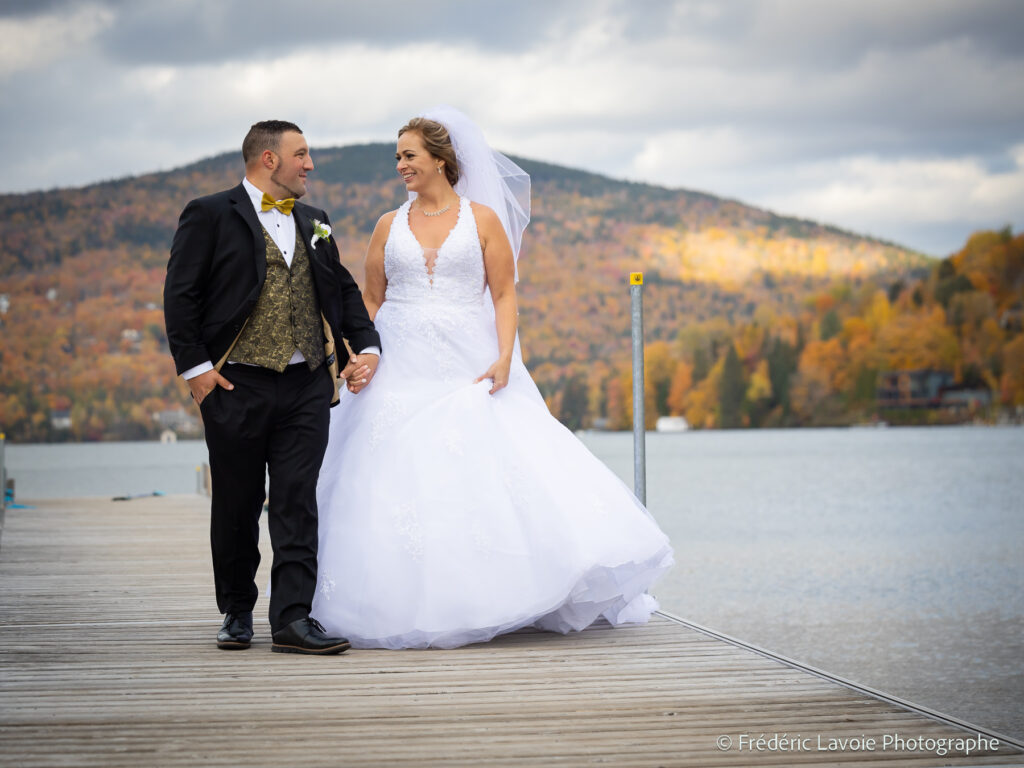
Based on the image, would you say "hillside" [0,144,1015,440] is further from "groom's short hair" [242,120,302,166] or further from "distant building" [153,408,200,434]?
"groom's short hair" [242,120,302,166]

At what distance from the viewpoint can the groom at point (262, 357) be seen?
4.22 meters

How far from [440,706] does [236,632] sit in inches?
52.8

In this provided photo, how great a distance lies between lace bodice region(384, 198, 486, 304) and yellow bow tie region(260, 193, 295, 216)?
663mm

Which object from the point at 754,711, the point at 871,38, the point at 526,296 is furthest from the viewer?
the point at 871,38

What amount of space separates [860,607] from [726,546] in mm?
9027

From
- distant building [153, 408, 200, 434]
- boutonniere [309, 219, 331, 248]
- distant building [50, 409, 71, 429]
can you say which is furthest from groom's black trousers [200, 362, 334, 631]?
distant building [50, 409, 71, 429]

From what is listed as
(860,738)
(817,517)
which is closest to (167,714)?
(860,738)

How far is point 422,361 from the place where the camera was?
16.2ft

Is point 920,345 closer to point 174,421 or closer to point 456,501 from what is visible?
point 174,421

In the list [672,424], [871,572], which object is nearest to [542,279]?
[672,424]

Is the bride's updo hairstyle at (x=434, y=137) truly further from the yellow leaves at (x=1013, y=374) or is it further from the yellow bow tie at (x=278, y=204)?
the yellow leaves at (x=1013, y=374)

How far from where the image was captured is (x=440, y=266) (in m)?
4.99

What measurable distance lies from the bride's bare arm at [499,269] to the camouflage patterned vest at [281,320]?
0.88 meters

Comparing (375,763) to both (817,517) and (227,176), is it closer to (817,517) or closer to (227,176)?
(817,517)
